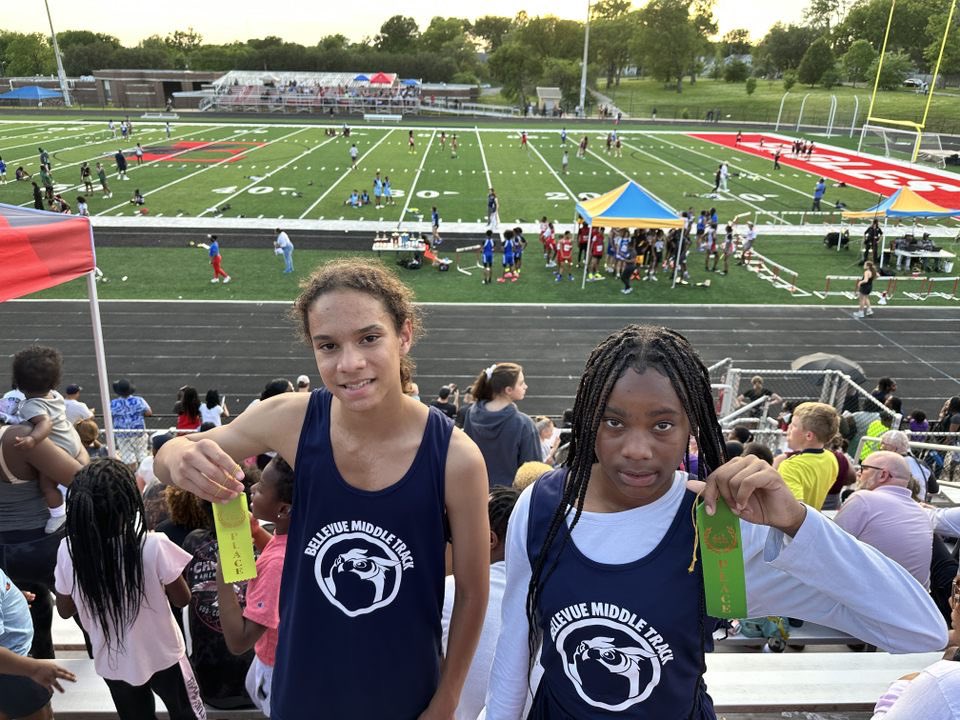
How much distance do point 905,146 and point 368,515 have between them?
53601 mm

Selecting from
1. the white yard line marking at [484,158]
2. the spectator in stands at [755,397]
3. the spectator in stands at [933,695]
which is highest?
the spectator in stands at [933,695]

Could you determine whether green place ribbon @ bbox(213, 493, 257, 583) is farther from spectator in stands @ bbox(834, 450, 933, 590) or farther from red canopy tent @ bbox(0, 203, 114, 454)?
red canopy tent @ bbox(0, 203, 114, 454)

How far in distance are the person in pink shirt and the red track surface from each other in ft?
102

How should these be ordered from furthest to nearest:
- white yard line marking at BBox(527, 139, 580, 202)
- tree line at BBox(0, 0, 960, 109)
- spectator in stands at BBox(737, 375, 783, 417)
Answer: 1. tree line at BBox(0, 0, 960, 109)
2. white yard line marking at BBox(527, 139, 580, 202)
3. spectator in stands at BBox(737, 375, 783, 417)

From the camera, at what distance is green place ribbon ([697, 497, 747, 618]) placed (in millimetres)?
1488

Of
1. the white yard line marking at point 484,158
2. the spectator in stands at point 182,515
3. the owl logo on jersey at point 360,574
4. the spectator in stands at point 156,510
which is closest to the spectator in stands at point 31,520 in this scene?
the spectator in stands at point 156,510

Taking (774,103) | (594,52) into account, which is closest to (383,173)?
(774,103)

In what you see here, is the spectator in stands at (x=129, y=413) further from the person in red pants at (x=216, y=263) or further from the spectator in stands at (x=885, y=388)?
the spectator in stands at (x=885, y=388)

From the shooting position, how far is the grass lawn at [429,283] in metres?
17.1

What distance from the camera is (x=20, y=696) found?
2549mm

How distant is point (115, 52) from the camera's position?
88.1 m

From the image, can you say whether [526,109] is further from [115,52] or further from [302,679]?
[302,679]

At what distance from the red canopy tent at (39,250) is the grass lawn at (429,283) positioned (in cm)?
1064

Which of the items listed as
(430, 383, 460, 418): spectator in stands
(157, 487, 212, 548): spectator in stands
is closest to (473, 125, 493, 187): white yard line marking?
(430, 383, 460, 418): spectator in stands
